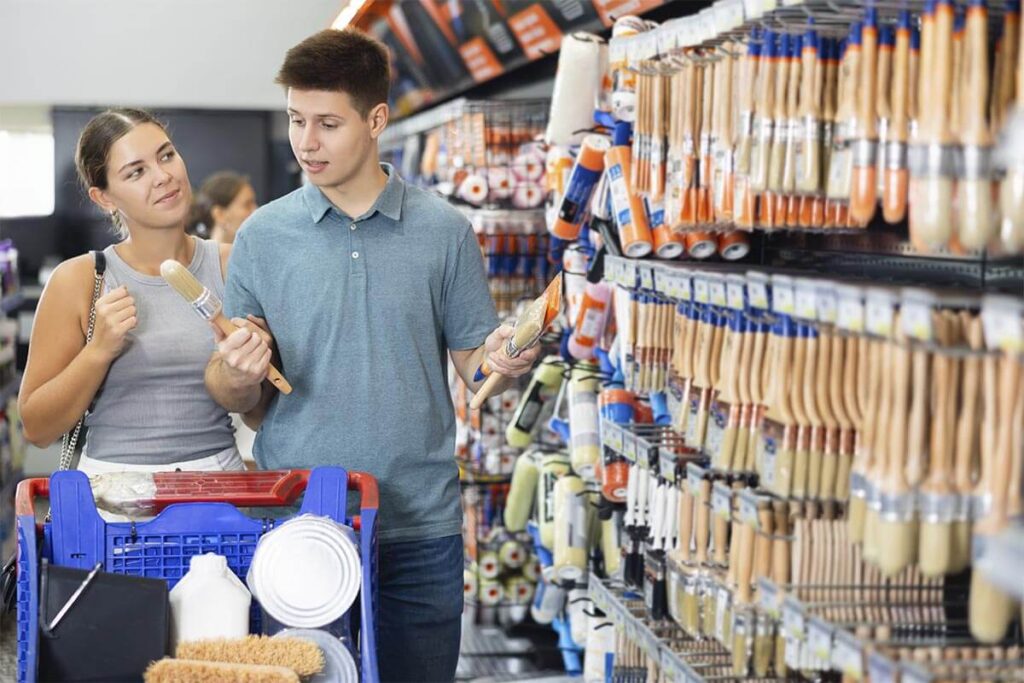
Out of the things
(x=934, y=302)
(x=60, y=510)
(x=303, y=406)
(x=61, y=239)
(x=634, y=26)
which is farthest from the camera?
(x=61, y=239)

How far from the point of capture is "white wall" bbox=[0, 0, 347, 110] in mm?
6926

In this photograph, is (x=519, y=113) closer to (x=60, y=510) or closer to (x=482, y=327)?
(x=482, y=327)

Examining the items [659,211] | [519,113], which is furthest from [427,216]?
[519,113]

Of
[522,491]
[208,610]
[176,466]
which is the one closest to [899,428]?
[208,610]

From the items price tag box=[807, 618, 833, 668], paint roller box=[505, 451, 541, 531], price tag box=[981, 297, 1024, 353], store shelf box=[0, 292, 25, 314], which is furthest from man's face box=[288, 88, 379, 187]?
store shelf box=[0, 292, 25, 314]

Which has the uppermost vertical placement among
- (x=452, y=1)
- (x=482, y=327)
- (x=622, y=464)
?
(x=452, y=1)

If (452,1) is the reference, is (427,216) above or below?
below

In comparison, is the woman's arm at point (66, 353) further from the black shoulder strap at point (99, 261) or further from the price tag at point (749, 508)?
the price tag at point (749, 508)

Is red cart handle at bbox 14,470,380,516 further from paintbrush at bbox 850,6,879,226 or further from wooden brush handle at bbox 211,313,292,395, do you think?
paintbrush at bbox 850,6,879,226

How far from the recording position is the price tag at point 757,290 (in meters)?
2.54

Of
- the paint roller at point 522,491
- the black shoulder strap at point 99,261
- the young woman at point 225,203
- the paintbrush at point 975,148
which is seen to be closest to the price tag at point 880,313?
the paintbrush at point 975,148

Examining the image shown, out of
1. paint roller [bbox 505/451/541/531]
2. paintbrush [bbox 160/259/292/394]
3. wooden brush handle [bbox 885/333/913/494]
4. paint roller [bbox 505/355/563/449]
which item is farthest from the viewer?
paint roller [bbox 505/451/541/531]

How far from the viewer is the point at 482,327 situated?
3.09 m

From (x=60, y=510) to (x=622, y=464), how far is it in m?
1.96
